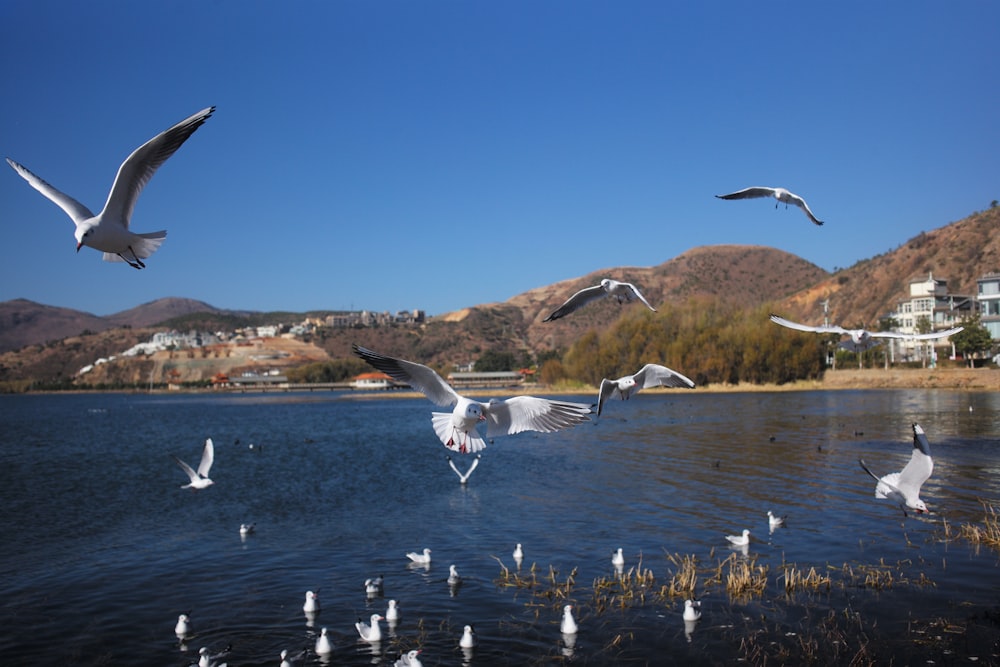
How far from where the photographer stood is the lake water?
35.2 feet

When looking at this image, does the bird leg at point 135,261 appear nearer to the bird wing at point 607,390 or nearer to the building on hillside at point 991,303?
the bird wing at point 607,390

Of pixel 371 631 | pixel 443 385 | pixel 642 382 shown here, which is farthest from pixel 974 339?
pixel 443 385

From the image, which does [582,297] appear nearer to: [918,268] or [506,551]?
[506,551]

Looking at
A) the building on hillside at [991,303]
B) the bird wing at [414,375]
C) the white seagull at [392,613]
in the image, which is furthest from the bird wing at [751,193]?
the building on hillside at [991,303]

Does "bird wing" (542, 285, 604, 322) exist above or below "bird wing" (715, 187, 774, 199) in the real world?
below

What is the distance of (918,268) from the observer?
107938 millimetres

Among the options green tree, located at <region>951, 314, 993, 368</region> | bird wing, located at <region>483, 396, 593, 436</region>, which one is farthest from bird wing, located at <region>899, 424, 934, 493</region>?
green tree, located at <region>951, 314, 993, 368</region>

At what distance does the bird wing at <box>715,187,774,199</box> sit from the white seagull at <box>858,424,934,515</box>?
3.66m

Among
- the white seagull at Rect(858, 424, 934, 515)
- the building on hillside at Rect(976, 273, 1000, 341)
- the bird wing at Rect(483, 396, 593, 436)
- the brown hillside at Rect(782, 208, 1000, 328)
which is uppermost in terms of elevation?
the brown hillside at Rect(782, 208, 1000, 328)

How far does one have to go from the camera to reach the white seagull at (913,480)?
33.6ft

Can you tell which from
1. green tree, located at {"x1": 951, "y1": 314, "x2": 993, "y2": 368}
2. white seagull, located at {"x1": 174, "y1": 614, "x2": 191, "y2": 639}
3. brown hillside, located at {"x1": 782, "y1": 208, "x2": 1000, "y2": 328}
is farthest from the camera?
brown hillside, located at {"x1": 782, "y1": 208, "x2": 1000, "y2": 328}

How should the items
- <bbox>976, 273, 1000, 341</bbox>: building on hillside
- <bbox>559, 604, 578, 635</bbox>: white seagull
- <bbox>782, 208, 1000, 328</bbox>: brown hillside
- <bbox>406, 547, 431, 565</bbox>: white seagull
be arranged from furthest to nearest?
<bbox>782, 208, 1000, 328</bbox>: brown hillside → <bbox>976, 273, 1000, 341</bbox>: building on hillside → <bbox>406, 547, 431, 565</bbox>: white seagull → <bbox>559, 604, 578, 635</bbox>: white seagull

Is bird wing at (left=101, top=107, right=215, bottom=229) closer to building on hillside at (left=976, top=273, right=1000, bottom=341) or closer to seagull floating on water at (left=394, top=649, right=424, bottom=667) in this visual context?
seagull floating on water at (left=394, top=649, right=424, bottom=667)

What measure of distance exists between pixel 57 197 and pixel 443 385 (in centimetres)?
428
